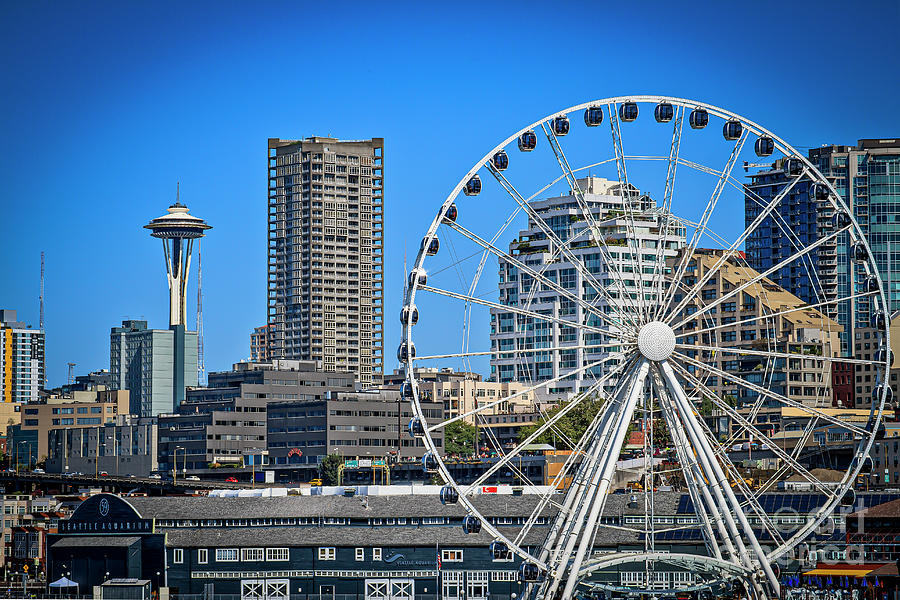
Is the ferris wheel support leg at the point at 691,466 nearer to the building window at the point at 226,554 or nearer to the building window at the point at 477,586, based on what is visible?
the building window at the point at 477,586

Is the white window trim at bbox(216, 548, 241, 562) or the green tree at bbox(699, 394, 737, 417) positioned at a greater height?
the green tree at bbox(699, 394, 737, 417)

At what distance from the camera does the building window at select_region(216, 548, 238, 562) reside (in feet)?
356

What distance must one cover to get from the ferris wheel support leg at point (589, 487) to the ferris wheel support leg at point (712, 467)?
203 centimetres

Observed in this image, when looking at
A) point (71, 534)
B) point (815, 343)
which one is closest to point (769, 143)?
point (71, 534)

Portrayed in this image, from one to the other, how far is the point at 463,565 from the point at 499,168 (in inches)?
1385

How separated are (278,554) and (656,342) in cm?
4293

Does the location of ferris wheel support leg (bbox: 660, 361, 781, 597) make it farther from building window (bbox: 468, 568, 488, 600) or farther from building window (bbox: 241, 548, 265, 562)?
building window (bbox: 241, 548, 265, 562)

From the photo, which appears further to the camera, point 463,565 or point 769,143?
point 463,565

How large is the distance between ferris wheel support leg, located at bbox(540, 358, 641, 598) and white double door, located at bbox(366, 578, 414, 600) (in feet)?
105

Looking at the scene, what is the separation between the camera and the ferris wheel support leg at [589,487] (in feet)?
238

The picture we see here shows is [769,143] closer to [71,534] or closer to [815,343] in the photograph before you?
[71,534]

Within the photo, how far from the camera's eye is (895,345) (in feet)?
577

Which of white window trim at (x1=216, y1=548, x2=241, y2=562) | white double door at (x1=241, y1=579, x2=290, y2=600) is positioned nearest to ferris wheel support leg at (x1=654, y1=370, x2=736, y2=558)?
white double door at (x1=241, y1=579, x2=290, y2=600)

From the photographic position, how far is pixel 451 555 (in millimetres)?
104500
